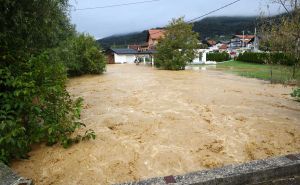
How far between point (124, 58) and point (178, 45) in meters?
27.0

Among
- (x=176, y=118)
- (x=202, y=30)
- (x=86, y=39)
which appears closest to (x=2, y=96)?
(x=176, y=118)

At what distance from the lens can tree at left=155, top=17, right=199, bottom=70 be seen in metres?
29.7

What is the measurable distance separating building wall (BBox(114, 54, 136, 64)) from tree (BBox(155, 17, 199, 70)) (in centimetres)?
2536

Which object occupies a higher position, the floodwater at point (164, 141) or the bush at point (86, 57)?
the bush at point (86, 57)

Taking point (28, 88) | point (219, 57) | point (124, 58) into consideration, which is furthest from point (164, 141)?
point (124, 58)

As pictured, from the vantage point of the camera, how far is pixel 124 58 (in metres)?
55.7

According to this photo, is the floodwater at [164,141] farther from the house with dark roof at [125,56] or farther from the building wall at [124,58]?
the building wall at [124,58]

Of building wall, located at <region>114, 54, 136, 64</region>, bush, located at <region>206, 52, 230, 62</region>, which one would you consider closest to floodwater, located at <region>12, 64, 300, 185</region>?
bush, located at <region>206, 52, 230, 62</region>

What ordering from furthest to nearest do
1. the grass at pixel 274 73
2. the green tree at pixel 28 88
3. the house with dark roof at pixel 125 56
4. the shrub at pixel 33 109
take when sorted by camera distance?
the house with dark roof at pixel 125 56
the grass at pixel 274 73
the green tree at pixel 28 88
the shrub at pixel 33 109

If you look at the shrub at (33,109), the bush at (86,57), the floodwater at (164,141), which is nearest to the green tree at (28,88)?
the shrub at (33,109)

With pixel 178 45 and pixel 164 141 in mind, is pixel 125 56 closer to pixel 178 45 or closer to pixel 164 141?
pixel 178 45

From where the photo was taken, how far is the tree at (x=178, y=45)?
2966 centimetres

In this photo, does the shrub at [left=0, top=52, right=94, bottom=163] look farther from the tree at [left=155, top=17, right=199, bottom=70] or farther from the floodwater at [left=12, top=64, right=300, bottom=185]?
the tree at [left=155, top=17, right=199, bottom=70]

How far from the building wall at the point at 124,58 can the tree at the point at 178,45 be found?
83.2 feet
